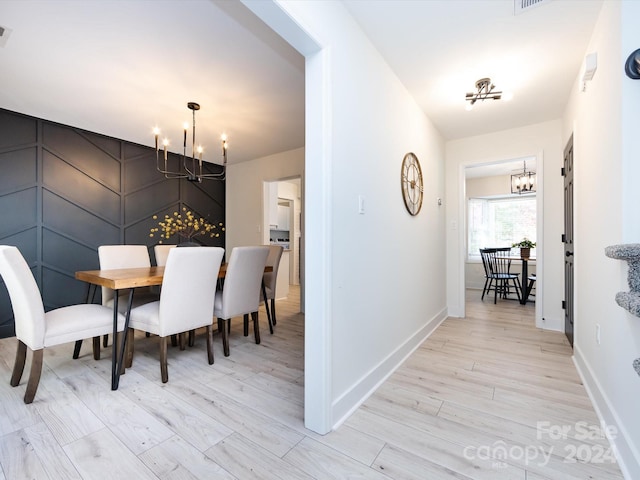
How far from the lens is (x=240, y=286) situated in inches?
104

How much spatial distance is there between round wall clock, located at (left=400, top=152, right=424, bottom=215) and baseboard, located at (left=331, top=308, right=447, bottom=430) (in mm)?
1214

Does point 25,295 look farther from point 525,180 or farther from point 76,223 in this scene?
point 525,180

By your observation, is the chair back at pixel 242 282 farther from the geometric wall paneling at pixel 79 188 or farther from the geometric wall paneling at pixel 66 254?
the geometric wall paneling at pixel 79 188

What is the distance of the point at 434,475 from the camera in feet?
4.05

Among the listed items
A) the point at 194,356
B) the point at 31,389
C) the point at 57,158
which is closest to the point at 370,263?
the point at 194,356

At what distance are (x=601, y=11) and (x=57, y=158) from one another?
5.08 metres

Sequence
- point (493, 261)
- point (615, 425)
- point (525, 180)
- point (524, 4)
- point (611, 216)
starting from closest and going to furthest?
point (615, 425)
point (611, 216)
point (524, 4)
point (525, 180)
point (493, 261)

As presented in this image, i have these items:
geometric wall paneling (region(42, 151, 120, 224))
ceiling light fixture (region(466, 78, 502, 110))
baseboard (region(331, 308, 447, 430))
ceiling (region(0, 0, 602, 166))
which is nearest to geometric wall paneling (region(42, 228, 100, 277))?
geometric wall paneling (region(42, 151, 120, 224))

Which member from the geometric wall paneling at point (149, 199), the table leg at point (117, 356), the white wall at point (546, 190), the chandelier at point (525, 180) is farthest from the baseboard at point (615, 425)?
the geometric wall paneling at point (149, 199)

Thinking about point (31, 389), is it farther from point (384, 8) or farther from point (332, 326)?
point (384, 8)

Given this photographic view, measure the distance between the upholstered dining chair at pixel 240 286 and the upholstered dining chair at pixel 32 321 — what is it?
87 centimetres

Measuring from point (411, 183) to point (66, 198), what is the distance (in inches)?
158

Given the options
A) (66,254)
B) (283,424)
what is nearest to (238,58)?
(283,424)

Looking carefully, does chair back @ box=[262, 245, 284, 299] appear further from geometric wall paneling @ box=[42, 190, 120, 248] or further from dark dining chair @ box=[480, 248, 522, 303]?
dark dining chair @ box=[480, 248, 522, 303]
